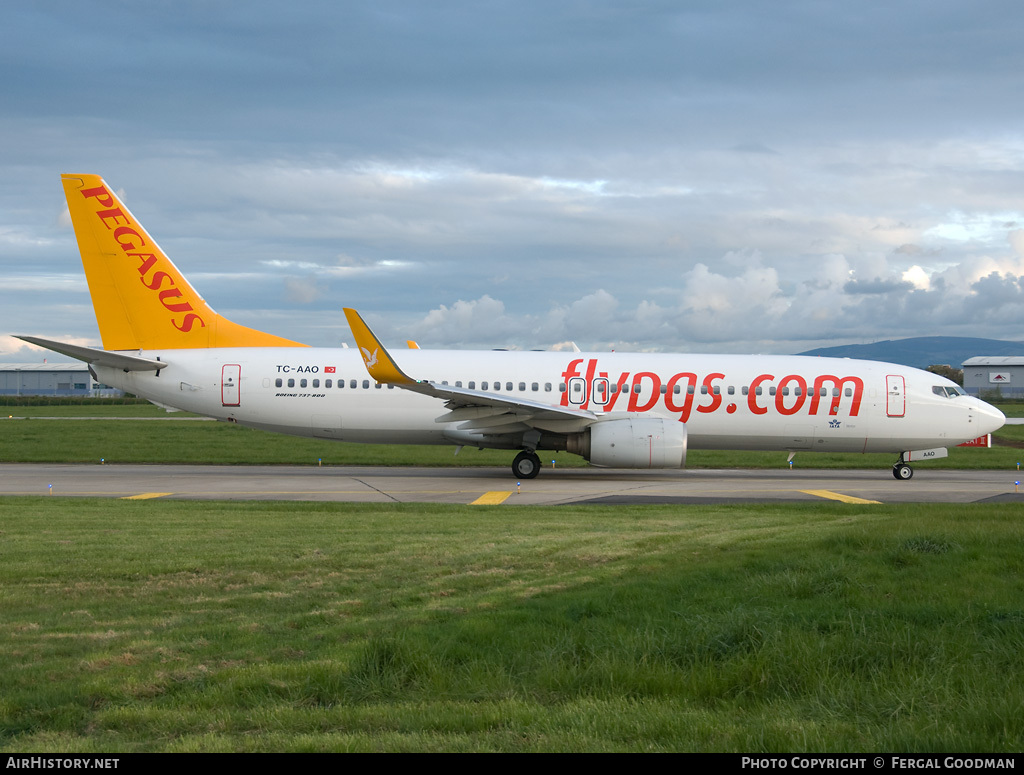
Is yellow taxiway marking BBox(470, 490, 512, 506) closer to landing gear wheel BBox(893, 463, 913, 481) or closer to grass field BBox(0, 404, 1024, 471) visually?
grass field BBox(0, 404, 1024, 471)

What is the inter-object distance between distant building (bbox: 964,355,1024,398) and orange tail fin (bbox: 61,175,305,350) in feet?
360

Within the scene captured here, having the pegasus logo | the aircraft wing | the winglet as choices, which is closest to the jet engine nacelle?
the aircraft wing

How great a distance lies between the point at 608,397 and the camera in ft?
77.2

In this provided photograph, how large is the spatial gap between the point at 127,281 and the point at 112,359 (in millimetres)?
2196

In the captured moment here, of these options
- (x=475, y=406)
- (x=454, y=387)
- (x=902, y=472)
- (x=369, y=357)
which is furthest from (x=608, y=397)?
(x=902, y=472)

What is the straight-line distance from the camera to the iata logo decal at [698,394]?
2348cm

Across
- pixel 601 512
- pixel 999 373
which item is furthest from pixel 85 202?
pixel 999 373

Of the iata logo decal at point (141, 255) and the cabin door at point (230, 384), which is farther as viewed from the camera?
the cabin door at point (230, 384)

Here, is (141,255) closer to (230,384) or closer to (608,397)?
(230,384)

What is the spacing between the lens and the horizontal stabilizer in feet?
71.9

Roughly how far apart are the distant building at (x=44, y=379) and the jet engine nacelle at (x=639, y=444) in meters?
131

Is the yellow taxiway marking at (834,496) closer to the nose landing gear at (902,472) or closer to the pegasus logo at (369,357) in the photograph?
the nose landing gear at (902,472)

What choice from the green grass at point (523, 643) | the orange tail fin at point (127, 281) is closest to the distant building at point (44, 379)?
the orange tail fin at point (127, 281)

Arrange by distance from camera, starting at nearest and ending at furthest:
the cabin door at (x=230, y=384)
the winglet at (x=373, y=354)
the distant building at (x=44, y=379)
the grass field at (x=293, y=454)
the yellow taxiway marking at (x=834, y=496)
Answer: the yellow taxiway marking at (x=834, y=496) < the winglet at (x=373, y=354) < the cabin door at (x=230, y=384) < the grass field at (x=293, y=454) < the distant building at (x=44, y=379)
